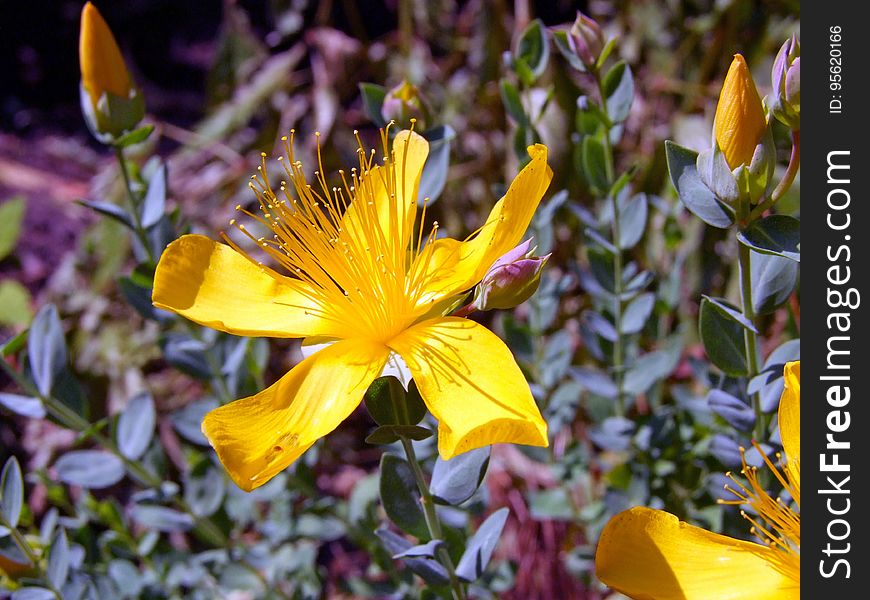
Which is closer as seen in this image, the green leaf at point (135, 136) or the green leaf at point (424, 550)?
the green leaf at point (424, 550)

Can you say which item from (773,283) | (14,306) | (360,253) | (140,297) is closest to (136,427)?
(140,297)

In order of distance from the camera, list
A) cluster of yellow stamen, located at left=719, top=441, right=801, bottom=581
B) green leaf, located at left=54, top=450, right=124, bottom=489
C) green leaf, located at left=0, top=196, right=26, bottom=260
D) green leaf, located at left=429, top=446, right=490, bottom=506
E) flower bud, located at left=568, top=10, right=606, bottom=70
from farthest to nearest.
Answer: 1. green leaf, located at left=0, top=196, right=26, bottom=260
2. green leaf, located at left=54, top=450, right=124, bottom=489
3. flower bud, located at left=568, top=10, right=606, bottom=70
4. green leaf, located at left=429, top=446, right=490, bottom=506
5. cluster of yellow stamen, located at left=719, top=441, right=801, bottom=581

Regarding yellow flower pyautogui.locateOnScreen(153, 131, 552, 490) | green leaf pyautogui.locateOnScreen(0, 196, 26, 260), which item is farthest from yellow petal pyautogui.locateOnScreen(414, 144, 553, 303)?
green leaf pyautogui.locateOnScreen(0, 196, 26, 260)

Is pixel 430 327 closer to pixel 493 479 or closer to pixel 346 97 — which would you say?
pixel 493 479

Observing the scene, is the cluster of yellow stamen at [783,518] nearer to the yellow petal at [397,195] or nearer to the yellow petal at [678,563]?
the yellow petal at [678,563]

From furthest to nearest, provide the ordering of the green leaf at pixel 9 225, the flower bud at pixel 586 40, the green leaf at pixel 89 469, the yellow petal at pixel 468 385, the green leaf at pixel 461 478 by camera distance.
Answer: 1. the green leaf at pixel 9 225
2. the green leaf at pixel 89 469
3. the flower bud at pixel 586 40
4. the green leaf at pixel 461 478
5. the yellow petal at pixel 468 385

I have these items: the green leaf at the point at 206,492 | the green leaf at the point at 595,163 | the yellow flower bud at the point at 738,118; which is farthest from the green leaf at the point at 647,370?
the green leaf at the point at 206,492

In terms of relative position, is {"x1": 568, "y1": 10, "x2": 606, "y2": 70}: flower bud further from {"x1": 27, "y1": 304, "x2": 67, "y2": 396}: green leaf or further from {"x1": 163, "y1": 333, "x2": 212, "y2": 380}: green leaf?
{"x1": 27, "y1": 304, "x2": 67, "y2": 396}: green leaf
